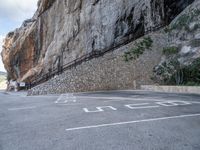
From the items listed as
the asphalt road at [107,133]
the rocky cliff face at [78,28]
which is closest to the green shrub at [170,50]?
the rocky cliff face at [78,28]

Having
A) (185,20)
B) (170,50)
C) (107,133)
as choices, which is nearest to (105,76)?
(170,50)

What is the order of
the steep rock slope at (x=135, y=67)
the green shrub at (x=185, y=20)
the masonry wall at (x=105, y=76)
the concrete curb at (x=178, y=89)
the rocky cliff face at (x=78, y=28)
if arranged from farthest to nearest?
the rocky cliff face at (x=78, y=28) < the green shrub at (x=185, y=20) < the masonry wall at (x=105, y=76) < the steep rock slope at (x=135, y=67) < the concrete curb at (x=178, y=89)

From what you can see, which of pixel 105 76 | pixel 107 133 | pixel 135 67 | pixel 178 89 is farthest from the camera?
pixel 135 67

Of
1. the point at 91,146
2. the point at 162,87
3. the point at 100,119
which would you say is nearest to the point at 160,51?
the point at 162,87

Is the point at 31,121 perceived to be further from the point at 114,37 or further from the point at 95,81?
the point at 114,37

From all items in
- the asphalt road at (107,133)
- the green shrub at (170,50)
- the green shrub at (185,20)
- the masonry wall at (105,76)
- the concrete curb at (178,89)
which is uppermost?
the green shrub at (185,20)

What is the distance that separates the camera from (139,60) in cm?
2125

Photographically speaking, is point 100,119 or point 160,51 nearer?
point 100,119

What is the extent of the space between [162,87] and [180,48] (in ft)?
19.8

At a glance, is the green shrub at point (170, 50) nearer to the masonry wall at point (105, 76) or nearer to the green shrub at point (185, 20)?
the masonry wall at point (105, 76)

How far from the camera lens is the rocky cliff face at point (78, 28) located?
2608cm

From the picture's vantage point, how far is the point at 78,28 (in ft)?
106

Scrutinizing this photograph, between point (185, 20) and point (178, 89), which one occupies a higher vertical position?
point (185, 20)

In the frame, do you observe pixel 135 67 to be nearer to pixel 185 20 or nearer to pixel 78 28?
pixel 185 20
